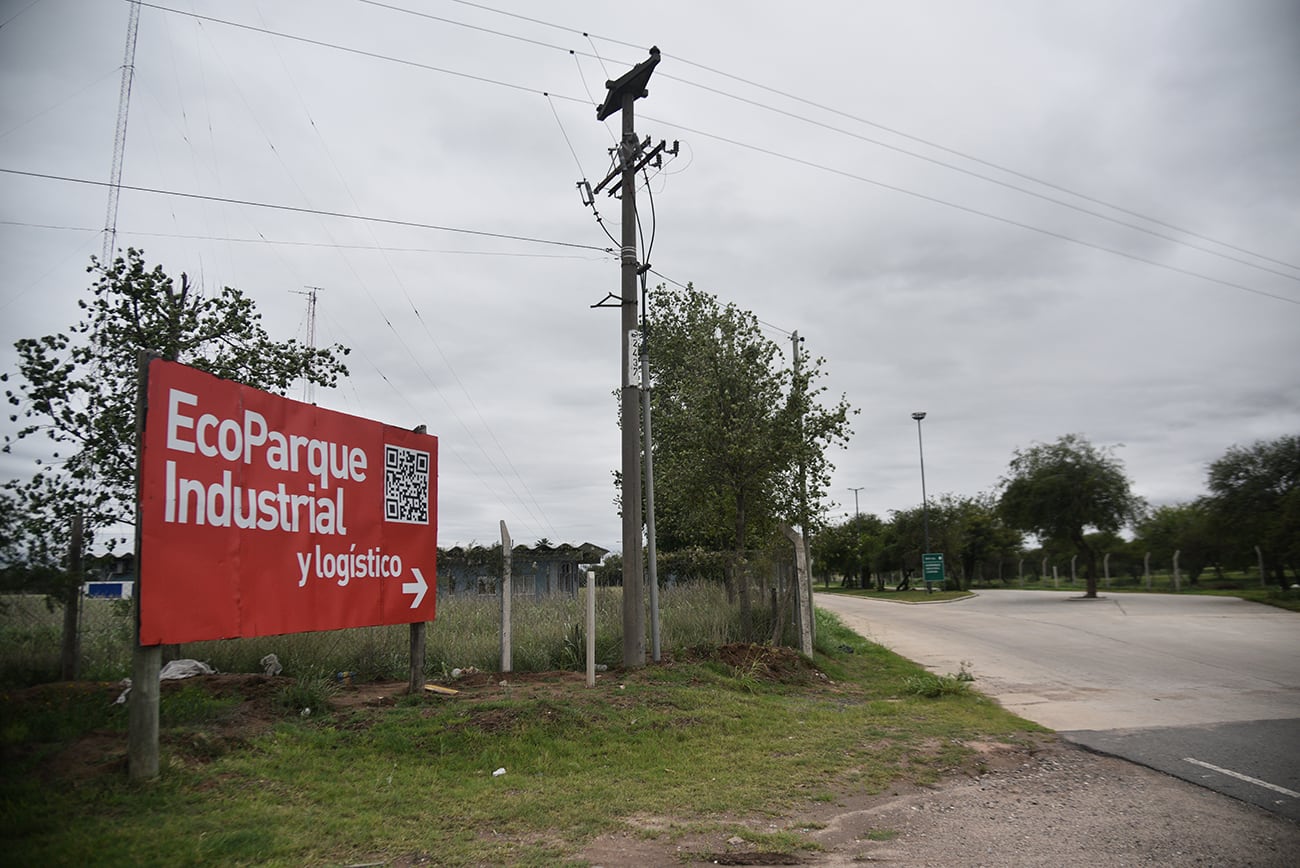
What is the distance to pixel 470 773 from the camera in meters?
6.61

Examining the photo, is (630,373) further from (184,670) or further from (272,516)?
(184,670)

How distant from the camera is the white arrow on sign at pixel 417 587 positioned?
30.2 feet

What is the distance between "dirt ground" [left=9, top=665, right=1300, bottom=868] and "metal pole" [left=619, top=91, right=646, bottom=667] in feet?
16.7

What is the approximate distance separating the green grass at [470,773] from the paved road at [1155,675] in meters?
1.48

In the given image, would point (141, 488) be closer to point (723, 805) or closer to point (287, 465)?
point (287, 465)

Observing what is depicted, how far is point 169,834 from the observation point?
4688 millimetres

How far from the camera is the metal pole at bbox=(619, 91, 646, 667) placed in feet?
37.2

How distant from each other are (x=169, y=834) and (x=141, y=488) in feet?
8.25

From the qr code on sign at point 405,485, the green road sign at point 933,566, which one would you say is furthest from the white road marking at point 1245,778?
the green road sign at point 933,566

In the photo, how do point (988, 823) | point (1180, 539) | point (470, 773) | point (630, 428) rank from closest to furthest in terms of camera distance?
point (988, 823), point (470, 773), point (630, 428), point (1180, 539)

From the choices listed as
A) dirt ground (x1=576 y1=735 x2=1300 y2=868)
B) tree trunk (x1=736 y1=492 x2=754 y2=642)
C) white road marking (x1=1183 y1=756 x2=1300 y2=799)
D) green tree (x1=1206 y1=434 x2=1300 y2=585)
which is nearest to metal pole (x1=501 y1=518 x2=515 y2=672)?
tree trunk (x1=736 y1=492 x2=754 y2=642)

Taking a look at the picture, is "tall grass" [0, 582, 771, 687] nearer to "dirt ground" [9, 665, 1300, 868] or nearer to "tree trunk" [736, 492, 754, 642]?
"tree trunk" [736, 492, 754, 642]

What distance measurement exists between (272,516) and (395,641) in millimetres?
4276

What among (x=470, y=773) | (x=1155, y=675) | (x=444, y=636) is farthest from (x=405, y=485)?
(x=1155, y=675)
